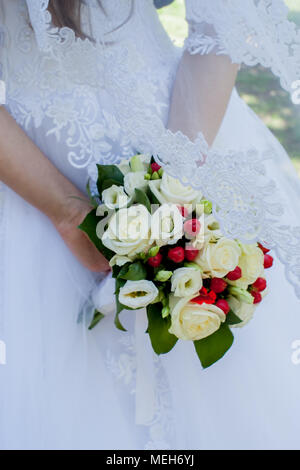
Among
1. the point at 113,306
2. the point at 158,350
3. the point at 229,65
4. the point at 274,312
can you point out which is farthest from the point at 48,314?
the point at 229,65

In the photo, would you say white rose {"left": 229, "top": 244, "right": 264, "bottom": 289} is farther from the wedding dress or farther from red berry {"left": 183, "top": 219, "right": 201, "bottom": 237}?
the wedding dress

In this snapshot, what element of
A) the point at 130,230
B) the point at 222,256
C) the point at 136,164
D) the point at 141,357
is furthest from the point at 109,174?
the point at 141,357

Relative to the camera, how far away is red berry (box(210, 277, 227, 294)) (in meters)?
0.75

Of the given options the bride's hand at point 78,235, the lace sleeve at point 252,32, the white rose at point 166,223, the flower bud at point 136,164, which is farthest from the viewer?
the bride's hand at point 78,235

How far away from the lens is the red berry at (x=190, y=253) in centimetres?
74

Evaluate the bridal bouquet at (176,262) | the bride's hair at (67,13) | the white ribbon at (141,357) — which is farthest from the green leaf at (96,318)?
the bride's hair at (67,13)

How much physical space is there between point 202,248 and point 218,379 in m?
0.35

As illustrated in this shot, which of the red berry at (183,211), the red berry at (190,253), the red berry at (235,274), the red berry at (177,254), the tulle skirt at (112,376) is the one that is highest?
the red berry at (183,211)

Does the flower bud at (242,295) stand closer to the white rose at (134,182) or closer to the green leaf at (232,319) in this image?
the green leaf at (232,319)

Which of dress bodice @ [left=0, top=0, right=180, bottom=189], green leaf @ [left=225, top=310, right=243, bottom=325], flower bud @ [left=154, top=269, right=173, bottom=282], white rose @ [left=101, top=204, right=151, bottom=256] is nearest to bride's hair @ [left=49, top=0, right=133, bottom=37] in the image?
dress bodice @ [left=0, top=0, right=180, bottom=189]

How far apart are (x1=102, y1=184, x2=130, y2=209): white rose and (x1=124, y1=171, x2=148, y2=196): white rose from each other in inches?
0.5

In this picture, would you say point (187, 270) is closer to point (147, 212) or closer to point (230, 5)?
point (147, 212)

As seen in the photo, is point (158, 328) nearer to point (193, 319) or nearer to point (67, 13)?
point (193, 319)

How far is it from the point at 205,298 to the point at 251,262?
4.0 inches
